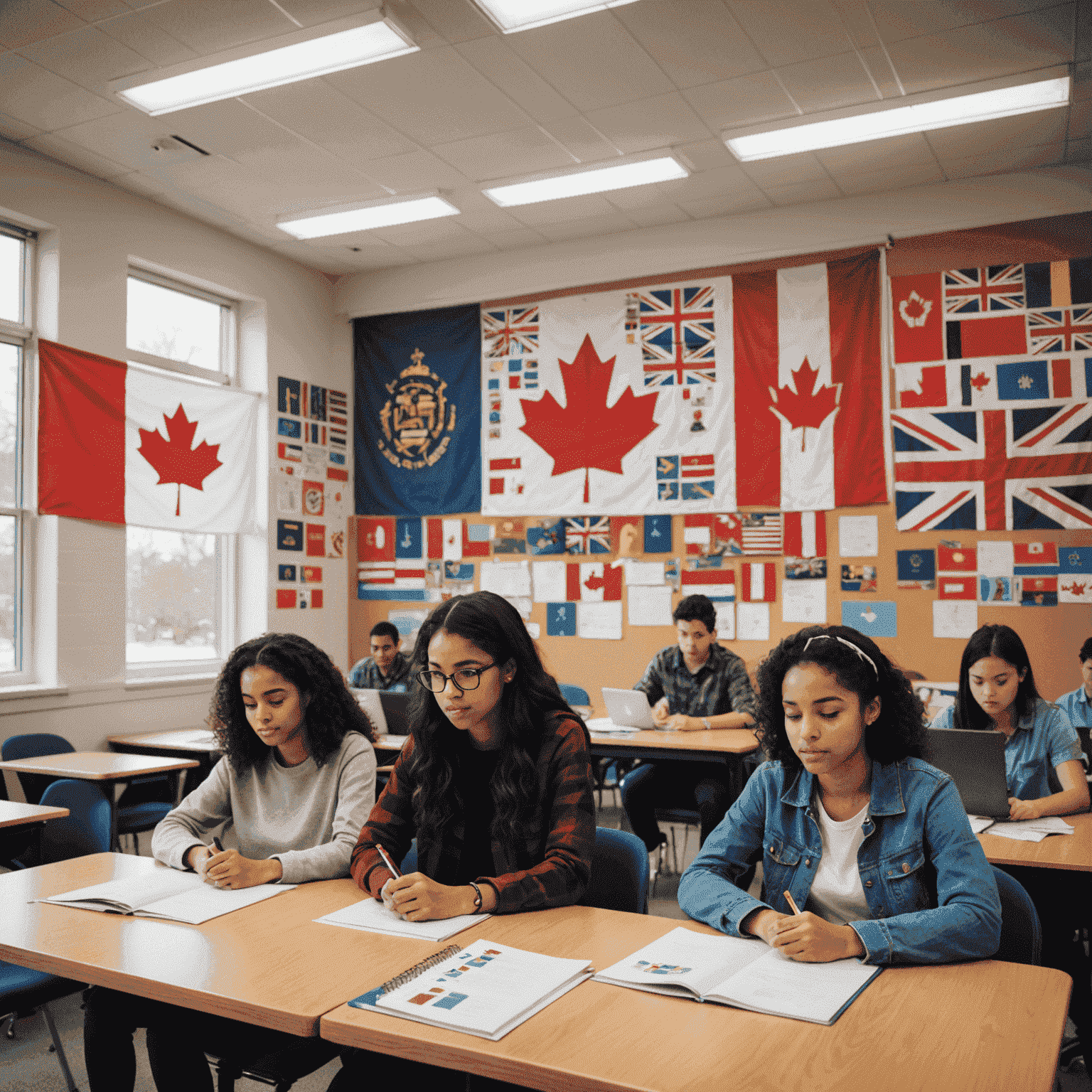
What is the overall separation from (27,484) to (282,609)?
73.7 inches

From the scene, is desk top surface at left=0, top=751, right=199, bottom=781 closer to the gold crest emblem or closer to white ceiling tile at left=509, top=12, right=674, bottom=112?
the gold crest emblem

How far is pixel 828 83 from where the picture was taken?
175 inches

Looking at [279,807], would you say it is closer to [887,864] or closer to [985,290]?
[887,864]

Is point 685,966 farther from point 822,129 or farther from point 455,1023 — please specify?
point 822,129

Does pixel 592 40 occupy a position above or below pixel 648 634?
above

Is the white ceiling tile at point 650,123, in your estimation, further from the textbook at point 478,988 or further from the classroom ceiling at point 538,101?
the textbook at point 478,988

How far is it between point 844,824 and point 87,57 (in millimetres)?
4317

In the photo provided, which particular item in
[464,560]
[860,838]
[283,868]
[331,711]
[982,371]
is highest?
[982,371]

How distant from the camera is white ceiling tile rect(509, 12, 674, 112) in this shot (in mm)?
3990

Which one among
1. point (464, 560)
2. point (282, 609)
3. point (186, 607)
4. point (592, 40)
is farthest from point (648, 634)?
point (592, 40)

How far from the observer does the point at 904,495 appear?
567cm

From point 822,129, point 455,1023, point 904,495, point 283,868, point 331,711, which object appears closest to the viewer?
point 455,1023

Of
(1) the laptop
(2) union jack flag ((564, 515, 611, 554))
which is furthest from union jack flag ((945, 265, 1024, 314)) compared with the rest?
(1) the laptop

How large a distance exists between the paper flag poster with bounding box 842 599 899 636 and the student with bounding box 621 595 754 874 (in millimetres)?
1302
